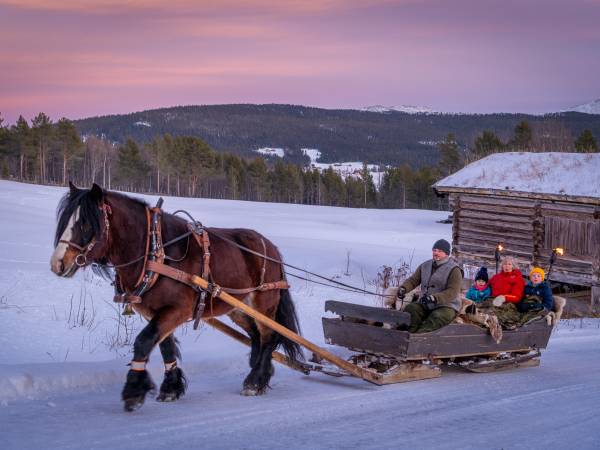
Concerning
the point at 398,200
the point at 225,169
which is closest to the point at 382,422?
the point at 398,200

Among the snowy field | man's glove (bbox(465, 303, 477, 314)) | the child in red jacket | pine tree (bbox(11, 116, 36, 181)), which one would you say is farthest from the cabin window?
pine tree (bbox(11, 116, 36, 181))

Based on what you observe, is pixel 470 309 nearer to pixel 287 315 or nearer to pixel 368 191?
pixel 287 315

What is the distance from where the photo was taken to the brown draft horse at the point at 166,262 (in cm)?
624

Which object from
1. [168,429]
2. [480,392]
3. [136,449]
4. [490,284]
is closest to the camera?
[136,449]

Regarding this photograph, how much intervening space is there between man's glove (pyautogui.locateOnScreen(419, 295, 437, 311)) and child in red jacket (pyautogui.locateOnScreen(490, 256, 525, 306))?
1.76m

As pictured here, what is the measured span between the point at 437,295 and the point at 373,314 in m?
0.78

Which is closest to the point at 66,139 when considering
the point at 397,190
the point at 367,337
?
the point at 397,190

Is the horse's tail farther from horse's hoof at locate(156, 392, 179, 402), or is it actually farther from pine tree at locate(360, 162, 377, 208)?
pine tree at locate(360, 162, 377, 208)

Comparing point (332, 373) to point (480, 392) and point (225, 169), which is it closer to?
point (480, 392)

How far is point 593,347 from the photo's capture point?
10.7 metres

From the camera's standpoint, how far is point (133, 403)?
623 centimetres

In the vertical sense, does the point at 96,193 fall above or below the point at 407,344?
above

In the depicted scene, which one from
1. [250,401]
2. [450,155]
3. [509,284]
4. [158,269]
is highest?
[450,155]

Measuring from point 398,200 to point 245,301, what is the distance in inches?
3813
